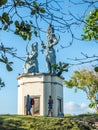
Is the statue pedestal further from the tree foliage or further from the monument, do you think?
the tree foliage

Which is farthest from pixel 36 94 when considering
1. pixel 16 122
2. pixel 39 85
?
pixel 16 122

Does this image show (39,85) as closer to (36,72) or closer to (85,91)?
(36,72)

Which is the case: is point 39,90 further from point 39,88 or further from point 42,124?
point 42,124

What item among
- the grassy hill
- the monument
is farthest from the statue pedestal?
the grassy hill

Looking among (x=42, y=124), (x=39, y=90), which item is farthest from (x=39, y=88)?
(x=42, y=124)

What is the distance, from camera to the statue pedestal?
2862cm

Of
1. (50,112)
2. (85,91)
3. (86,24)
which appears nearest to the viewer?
(86,24)

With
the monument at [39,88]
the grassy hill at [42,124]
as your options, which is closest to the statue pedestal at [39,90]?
the monument at [39,88]

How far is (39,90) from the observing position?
28812mm

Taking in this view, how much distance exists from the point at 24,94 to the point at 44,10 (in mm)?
24304

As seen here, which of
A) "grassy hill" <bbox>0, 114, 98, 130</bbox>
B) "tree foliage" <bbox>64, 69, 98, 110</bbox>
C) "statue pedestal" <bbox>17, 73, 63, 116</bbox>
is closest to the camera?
"grassy hill" <bbox>0, 114, 98, 130</bbox>

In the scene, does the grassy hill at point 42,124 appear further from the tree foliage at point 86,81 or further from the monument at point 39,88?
the tree foliage at point 86,81

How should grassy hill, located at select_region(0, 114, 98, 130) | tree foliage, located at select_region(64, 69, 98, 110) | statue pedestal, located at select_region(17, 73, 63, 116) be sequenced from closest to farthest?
grassy hill, located at select_region(0, 114, 98, 130) → statue pedestal, located at select_region(17, 73, 63, 116) → tree foliage, located at select_region(64, 69, 98, 110)

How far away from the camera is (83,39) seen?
231 inches
